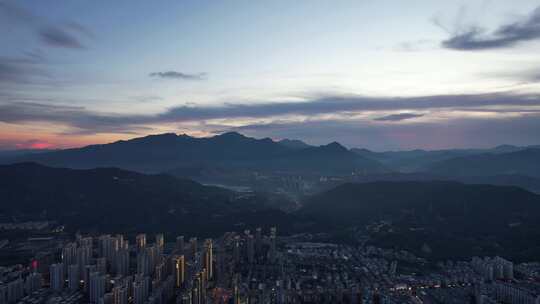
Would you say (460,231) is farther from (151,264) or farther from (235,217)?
(151,264)

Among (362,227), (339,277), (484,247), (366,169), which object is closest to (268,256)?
(339,277)

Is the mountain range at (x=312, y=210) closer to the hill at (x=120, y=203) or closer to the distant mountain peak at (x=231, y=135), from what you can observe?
the hill at (x=120, y=203)

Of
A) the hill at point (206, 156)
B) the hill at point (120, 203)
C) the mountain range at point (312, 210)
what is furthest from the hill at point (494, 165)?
the hill at point (120, 203)

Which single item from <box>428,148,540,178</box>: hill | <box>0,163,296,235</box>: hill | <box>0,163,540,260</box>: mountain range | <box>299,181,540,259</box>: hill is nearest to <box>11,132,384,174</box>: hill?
<box>428,148,540,178</box>: hill

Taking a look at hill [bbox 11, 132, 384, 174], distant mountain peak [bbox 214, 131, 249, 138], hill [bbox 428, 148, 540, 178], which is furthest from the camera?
distant mountain peak [bbox 214, 131, 249, 138]

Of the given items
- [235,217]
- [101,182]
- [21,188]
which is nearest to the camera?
[235,217]

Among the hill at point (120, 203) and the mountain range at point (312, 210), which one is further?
the hill at point (120, 203)

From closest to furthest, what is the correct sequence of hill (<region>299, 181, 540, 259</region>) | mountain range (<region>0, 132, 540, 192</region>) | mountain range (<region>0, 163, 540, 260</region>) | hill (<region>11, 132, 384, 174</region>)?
1. hill (<region>299, 181, 540, 259</region>)
2. mountain range (<region>0, 163, 540, 260</region>)
3. mountain range (<region>0, 132, 540, 192</region>)
4. hill (<region>11, 132, 384, 174</region>)

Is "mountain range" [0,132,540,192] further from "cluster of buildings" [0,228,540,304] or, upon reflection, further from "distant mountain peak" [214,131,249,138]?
"cluster of buildings" [0,228,540,304]
